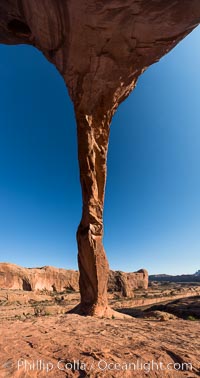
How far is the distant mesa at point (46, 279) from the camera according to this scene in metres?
41.6

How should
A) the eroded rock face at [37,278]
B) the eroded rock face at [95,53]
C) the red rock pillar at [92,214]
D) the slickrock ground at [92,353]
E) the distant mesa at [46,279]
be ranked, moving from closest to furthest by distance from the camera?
the slickrock ground at [92,353], the eroded rock face at [95,53], the red rock pillar at [92,214], the eroded rock face at [37,278], the distant mesa at [46,279]

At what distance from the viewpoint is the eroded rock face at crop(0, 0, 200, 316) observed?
9.16 m

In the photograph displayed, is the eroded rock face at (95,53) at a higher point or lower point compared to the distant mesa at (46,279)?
higher

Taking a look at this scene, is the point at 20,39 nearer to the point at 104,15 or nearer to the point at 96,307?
the point at 104,15

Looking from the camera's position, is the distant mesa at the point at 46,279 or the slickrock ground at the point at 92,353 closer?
the slickrock ground at the point at 92,353

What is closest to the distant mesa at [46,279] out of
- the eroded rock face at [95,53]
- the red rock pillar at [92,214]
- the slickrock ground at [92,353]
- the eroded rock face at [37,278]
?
the eroded rock face at [37,278]

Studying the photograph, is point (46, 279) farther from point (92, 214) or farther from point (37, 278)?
point (92, 214)

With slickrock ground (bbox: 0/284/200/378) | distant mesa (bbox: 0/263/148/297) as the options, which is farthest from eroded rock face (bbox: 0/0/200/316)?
distant mesa (bbox: 0/263/148/297)

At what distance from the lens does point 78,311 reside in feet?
35.2

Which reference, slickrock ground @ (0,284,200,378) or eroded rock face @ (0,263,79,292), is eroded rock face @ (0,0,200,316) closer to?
slickrock ground @ (0,284,200,378)

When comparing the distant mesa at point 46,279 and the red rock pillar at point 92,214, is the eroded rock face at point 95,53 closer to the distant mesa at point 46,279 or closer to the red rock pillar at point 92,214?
the red rock pillar at point 92,214

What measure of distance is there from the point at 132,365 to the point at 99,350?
74cm

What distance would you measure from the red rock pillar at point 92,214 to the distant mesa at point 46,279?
34.8m

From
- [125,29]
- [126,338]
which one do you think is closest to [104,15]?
[125,29]
